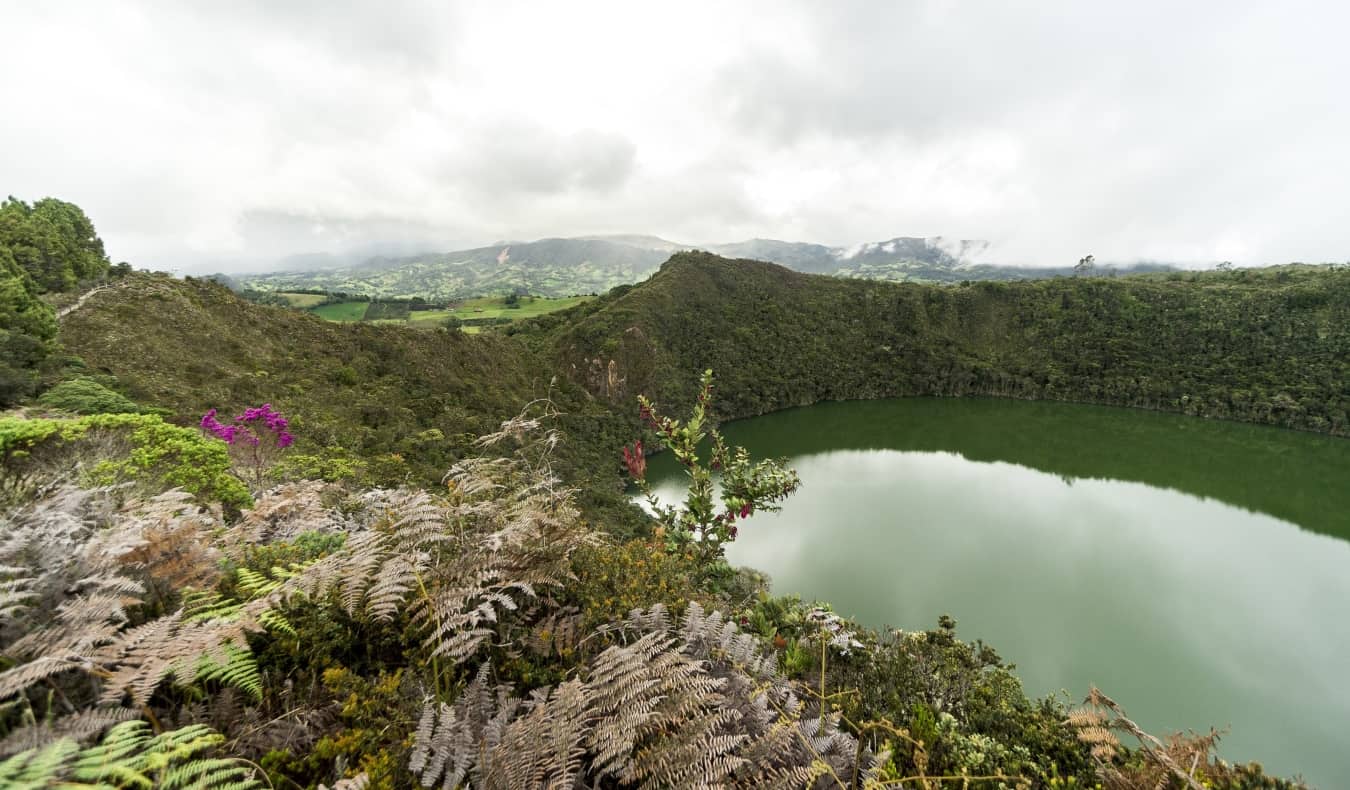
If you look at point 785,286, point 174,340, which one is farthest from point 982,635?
point 785,286

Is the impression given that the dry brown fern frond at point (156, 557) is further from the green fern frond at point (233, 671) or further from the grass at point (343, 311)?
the grass at point (343, 311)

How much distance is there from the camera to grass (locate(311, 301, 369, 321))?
5762 cm

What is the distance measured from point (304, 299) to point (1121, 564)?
93.6 meters

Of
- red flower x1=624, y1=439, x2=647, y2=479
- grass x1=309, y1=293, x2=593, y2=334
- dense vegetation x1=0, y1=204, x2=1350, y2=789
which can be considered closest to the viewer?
dense vegetation x1=0, y1=204, x2=1350, y2=789

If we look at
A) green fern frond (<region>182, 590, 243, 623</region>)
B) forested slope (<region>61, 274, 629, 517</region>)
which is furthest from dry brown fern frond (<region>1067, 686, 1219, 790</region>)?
forested slope (<region>61, 274, 629, 517</region>)

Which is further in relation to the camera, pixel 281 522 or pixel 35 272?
pixel 35 272

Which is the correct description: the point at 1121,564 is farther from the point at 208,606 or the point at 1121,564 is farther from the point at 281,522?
the point at 208,606

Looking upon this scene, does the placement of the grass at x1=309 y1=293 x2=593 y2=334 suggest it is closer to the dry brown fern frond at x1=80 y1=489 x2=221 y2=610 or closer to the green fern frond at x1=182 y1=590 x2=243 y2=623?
the dry brown fern frond at x1=80 y1=489 x2=221 y2=610

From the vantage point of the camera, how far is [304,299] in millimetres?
69500

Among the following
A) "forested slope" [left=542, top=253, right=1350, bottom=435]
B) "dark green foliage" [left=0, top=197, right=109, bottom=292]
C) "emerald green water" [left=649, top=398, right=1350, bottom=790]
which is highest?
"dark green foliage" [left=0, top=197, right=109, bottom=292]

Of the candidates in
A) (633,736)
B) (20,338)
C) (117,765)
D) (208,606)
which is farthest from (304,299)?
(633,736)

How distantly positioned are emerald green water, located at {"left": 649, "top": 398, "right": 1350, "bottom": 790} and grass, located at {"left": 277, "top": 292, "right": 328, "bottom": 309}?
2241 inches

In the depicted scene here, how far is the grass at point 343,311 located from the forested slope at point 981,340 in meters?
24.4

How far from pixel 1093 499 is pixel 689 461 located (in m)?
39.0
